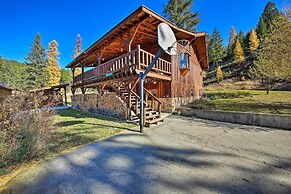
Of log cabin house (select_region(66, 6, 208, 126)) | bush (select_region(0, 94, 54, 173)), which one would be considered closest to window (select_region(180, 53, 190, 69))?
log cabin house (select_region(66, 6, 208, 126))

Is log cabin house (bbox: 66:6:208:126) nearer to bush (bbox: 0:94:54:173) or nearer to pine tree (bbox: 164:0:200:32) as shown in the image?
bush (bbox: 0:94:54:173)

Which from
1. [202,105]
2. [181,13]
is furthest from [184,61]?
[181,13]

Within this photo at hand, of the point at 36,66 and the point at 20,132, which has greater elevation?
the point at 36,66

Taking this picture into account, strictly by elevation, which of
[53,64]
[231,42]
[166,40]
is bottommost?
[166,40]

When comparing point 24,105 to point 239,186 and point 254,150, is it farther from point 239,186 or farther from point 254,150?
point 254,150

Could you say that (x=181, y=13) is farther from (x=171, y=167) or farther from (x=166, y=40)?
(x=171, y=167)

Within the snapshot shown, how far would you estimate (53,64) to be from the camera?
28.4 m

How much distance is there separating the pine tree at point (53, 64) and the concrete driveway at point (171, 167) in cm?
2883

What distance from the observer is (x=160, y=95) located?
10.3m

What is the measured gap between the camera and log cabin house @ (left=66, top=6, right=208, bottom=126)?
23.4 feet

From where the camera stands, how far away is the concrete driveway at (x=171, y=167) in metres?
2.47

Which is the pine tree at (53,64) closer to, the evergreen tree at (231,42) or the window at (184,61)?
the window at (184,61)

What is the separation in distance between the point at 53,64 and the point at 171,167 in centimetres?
3279

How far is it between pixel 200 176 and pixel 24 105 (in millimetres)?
4956
